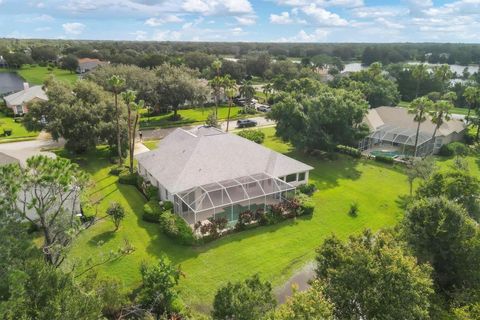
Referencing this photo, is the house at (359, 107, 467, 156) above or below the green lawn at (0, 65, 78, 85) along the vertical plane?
below

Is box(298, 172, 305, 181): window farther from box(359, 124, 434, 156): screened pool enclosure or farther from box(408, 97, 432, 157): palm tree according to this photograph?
box(408, 97, 432, 157): palm tree

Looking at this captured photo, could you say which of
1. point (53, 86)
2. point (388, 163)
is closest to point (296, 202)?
point (388, 163)

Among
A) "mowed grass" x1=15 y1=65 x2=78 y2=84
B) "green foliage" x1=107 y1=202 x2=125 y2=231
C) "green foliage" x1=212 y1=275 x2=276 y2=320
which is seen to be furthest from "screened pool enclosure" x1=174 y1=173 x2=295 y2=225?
"mowed grass" x1=15 y1=65 x2=78 y2=84

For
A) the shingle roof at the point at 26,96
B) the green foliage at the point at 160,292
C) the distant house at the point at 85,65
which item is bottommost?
the green foliage at the point at 160,292

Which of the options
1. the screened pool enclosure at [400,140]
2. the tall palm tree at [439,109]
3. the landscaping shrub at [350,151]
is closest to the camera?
the tall palm tree at [439,109]

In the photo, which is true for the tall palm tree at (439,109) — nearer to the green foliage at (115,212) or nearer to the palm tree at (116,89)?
the palm tree at (116,89)

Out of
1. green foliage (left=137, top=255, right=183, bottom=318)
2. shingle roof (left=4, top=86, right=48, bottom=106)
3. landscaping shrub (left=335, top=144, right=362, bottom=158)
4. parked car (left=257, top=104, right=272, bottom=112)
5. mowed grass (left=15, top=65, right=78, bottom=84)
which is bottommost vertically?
Result: green foliage (left=137, top=255, right=183, bottom=318)

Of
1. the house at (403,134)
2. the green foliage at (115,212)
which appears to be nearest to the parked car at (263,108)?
the house at (403,134)

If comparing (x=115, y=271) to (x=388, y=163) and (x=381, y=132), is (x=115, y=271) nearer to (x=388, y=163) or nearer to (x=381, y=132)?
(x=388, y=163)
